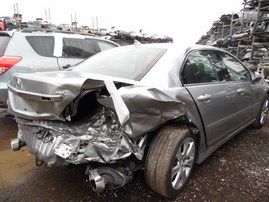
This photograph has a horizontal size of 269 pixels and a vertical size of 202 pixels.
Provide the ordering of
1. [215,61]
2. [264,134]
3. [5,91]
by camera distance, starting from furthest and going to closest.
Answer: [264,134]
[5,91]
[215,61]

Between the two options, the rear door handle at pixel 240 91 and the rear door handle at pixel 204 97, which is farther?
the rear door handle at pixel 240 91

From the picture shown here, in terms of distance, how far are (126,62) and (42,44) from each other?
2.53m

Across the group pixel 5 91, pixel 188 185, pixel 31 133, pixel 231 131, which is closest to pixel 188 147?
pixel 188 185

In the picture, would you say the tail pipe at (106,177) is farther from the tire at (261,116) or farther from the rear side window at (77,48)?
the rear side window at (77,48)

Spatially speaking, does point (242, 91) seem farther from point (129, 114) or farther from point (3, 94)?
point (3, 94)

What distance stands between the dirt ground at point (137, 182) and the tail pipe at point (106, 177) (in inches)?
17.8

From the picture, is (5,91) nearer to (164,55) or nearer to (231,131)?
(164,55)

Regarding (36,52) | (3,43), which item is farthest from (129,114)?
(3,43)

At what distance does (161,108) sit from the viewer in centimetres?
201

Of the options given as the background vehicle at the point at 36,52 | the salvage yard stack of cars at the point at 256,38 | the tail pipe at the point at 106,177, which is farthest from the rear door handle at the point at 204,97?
the salvage yard stack of cars at the point at 256,38

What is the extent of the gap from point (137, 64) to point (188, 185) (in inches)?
55.2

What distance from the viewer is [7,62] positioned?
12.7 feet

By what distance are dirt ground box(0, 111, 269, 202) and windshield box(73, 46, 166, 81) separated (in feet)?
3.51

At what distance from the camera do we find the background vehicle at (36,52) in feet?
12.7
